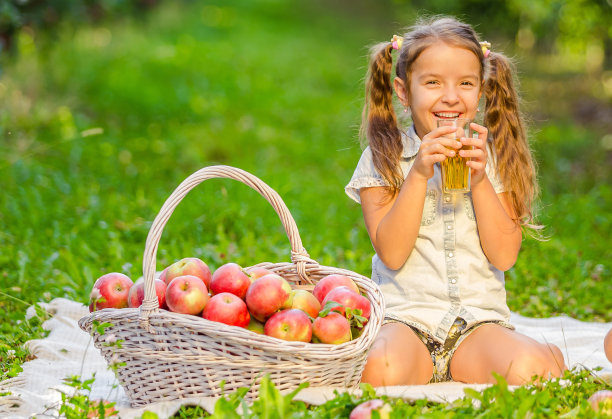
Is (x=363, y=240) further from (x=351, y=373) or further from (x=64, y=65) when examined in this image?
(x=64, y=65)

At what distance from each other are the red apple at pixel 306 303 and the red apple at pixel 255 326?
0.41ft

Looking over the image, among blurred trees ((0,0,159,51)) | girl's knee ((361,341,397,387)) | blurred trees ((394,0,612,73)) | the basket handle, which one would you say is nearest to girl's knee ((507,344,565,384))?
girl's knee ((361,341,397,387))

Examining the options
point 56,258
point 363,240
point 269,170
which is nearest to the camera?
point 56,258

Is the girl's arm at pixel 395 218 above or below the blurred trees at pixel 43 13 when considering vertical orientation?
below

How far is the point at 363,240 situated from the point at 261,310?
104 inches

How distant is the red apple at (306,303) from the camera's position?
2.51 meters


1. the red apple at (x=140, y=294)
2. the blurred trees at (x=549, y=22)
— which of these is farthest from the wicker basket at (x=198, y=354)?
the blurred trees at (x=549, y=22)

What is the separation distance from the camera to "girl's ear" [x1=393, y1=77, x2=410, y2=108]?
297 centimetres

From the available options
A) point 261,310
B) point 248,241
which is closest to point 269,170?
point 248,241

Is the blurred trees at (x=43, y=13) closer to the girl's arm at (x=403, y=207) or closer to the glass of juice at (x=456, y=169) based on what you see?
the girl's arm at (x=403, y=207)

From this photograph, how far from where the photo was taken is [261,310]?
8.00 ft

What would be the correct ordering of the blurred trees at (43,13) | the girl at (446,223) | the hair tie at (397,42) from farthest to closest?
the blurred trees at (43,13)
the hair tie at (397,42)
the girl at (446,223)

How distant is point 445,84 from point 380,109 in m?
0.43

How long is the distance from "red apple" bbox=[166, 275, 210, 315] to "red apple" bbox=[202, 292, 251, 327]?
3 cm
